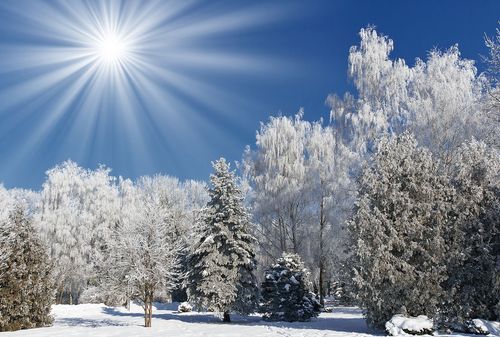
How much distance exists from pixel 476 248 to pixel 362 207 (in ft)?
15.1

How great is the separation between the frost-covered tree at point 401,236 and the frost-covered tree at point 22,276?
50.0 ft

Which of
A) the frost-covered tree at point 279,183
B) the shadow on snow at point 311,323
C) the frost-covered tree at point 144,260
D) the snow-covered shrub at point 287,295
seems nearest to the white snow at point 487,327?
the shadow on snow at point 311,323

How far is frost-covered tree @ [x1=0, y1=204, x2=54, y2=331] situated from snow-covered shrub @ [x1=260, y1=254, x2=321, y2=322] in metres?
11.6

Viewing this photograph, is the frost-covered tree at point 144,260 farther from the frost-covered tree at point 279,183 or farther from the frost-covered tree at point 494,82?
the frost-covered tree at point 494,82

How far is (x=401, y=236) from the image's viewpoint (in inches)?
679

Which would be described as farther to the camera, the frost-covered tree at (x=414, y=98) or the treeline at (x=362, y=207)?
the frost-covered tree at (x=414, y=98)

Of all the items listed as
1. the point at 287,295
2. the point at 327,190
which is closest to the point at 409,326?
the point at 287,295

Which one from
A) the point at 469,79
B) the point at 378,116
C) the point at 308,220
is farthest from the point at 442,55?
the point at 308,220

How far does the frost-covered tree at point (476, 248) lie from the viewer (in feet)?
53.9

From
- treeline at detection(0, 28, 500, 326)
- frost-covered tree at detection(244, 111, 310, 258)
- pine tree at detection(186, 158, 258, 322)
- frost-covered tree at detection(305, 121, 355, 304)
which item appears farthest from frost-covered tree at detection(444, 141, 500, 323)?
frost-covered tree at detection(244, 111, 310, 258)

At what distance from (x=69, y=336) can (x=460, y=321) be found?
48.3 ft

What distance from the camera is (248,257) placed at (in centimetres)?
2614

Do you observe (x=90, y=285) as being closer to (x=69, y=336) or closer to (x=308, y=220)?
(x=308, y=220)

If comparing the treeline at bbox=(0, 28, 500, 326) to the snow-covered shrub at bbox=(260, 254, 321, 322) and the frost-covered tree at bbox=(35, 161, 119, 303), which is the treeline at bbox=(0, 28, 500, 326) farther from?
the snow-covered shrub at bbox=(260, 254, 321, 322)
